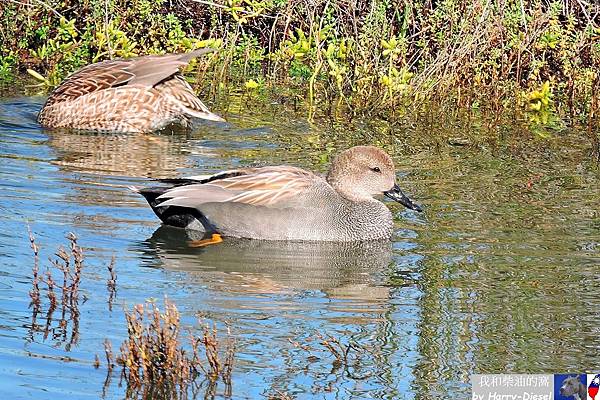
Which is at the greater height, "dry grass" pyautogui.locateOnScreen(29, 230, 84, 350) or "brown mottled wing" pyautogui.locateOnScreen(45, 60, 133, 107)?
"brown mottled wing" pyautogui.locateOnScreen(45, 60, 133, 107)

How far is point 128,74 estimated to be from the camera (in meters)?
11.3

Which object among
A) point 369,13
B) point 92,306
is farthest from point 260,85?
point 92,306

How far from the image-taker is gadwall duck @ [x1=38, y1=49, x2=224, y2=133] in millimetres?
11031

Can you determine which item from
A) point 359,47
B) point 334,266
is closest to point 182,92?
point 359,47

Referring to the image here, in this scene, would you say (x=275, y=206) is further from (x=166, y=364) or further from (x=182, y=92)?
(x=182, y=92)

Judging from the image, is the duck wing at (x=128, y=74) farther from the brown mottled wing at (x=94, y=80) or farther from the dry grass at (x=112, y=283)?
the dry grass at (x=112, y=283)

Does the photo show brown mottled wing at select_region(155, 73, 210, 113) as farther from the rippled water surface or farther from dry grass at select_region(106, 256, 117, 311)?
dry grass at select_region(106, 256, 117, 311)

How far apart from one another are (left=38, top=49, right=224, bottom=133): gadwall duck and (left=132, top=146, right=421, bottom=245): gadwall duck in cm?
312

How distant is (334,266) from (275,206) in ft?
2.09

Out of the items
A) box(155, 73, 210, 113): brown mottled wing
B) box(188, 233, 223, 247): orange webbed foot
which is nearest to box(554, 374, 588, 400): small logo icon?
box(188, 233, 223, 247): orange webbed foot

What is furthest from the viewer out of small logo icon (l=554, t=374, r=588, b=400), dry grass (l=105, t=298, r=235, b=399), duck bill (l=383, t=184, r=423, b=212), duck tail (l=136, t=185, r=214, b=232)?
duck bill (l=383, t=184, r=423, b=212)

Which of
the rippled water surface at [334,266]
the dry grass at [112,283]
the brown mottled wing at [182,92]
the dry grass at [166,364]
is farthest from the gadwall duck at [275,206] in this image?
the brown mottled wing at [182,92]

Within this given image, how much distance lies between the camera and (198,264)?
7156 millimetres

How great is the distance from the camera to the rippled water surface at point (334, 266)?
5398 millimetres
